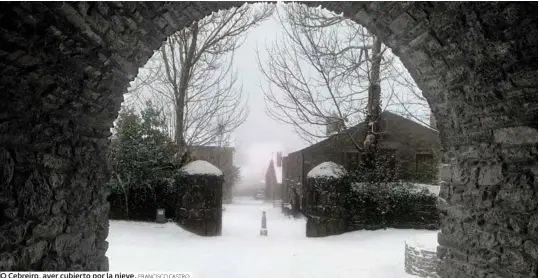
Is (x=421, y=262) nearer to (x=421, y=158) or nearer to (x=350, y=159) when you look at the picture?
(x=350, y=159)

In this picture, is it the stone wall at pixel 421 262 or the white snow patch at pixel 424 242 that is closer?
the stone wall at pixel 421 262

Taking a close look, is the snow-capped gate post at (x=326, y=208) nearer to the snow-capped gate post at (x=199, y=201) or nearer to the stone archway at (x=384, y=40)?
the snow-capped gate post at (x=199, y=201)

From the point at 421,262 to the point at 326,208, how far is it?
4723 millimetres

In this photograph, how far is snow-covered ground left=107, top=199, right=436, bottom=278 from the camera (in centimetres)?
726

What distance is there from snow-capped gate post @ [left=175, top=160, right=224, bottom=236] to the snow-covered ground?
0.36m

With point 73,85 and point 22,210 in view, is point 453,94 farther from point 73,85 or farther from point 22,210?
point 22,210

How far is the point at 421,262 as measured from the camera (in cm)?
694

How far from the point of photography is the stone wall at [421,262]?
6812mm

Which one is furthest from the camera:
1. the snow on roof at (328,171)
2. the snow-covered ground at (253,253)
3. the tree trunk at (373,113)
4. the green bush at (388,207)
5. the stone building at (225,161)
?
the stone building at (225,161)

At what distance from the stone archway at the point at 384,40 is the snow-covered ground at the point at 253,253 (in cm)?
408

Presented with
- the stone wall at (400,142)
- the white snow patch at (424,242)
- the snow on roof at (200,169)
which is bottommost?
the white snow patch at (424,242)

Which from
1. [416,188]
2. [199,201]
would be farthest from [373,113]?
[199,201]

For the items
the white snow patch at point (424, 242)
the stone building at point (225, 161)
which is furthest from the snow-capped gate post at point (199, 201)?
the stone building at point (225, 161)

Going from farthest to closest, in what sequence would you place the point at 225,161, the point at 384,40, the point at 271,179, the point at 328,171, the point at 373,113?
1. the point at 271,179
2. the point at 225,161
3. the point at 373,113
4. the point at 328,171
5. the point at 384,40
